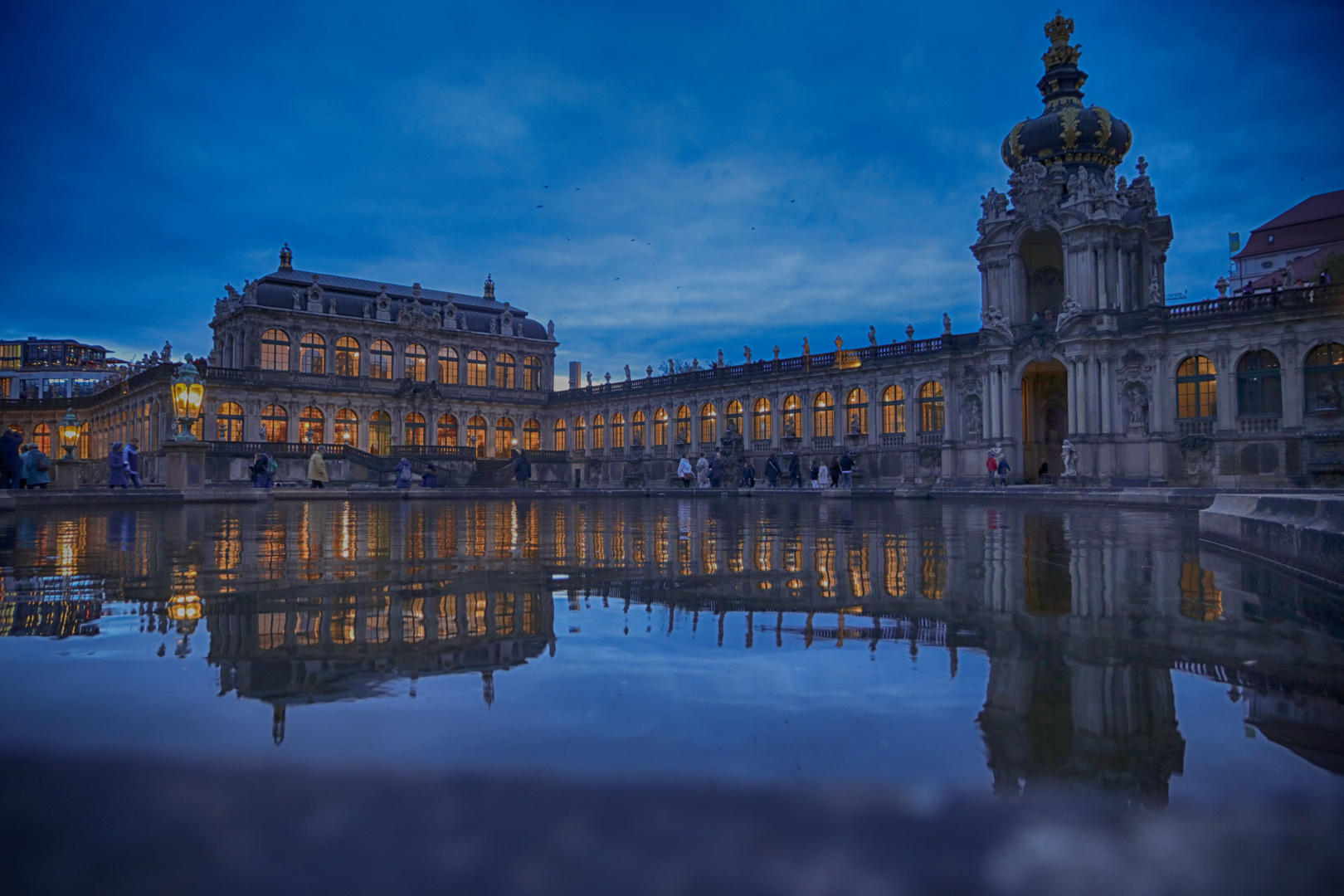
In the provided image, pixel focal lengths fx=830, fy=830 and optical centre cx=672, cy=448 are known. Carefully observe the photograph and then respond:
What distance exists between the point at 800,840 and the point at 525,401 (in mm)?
62050

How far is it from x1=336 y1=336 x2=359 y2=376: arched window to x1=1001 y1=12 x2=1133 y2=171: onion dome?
4154 centimetres

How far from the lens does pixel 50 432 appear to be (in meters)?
69.7

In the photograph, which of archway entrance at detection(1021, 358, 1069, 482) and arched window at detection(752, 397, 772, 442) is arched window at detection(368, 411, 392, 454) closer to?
arched window at detection(752, 397, 772, 442)

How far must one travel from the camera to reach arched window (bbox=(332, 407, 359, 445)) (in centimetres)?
5441

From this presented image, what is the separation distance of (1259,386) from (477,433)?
46944mm

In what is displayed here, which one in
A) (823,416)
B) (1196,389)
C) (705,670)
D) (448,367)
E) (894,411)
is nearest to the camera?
(705,670)

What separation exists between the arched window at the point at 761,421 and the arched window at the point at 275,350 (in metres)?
30.2

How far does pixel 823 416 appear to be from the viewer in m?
45.4

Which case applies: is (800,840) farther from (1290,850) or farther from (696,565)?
(696,565)

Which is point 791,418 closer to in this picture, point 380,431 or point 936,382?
point 936,382

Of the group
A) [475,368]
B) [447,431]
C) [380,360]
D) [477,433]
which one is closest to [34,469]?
[380,360]

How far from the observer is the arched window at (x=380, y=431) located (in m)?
55.6

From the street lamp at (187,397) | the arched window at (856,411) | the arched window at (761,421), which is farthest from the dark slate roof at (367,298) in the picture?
the street lamp at (187,397)

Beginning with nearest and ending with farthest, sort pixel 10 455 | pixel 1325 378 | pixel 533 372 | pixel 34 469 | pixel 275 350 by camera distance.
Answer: pixel 10 455
pixel 34 469
pixel 1325 378
pixel 275 350
pixel 533 372
